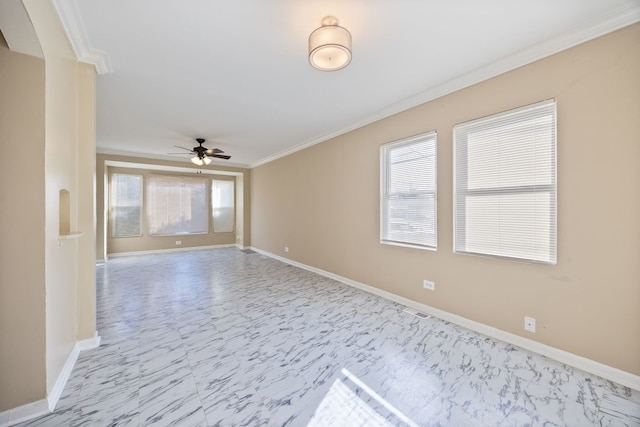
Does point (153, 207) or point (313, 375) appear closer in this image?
point (313, 375)

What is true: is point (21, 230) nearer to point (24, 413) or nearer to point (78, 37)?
point (24, 413)

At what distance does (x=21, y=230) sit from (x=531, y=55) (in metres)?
4.14

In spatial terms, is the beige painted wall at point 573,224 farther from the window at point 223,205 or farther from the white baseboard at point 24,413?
the window at point 223,205

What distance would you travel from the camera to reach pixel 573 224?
7.00ft

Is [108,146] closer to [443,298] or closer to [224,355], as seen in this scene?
[224,355]

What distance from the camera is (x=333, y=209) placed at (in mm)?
4855

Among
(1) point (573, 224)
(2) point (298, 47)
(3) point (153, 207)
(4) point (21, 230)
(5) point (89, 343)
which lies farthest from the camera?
(3) point (153, 207)

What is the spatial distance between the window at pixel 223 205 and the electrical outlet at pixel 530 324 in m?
8.23

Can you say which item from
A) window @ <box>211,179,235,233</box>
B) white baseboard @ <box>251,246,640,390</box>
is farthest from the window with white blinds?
window @ <box>211,179,235,233</box>

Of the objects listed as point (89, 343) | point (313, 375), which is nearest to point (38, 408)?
point (89, 343)

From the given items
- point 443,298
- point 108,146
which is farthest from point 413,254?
point 108,146

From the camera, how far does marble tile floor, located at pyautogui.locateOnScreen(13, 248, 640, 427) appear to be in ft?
5.36

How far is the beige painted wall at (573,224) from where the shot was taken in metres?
1.90

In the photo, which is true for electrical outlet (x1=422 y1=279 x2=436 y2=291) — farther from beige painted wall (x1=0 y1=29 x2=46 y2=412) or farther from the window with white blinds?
beige painted wall (x1=0 y1=29 x2=46 y2=412)
